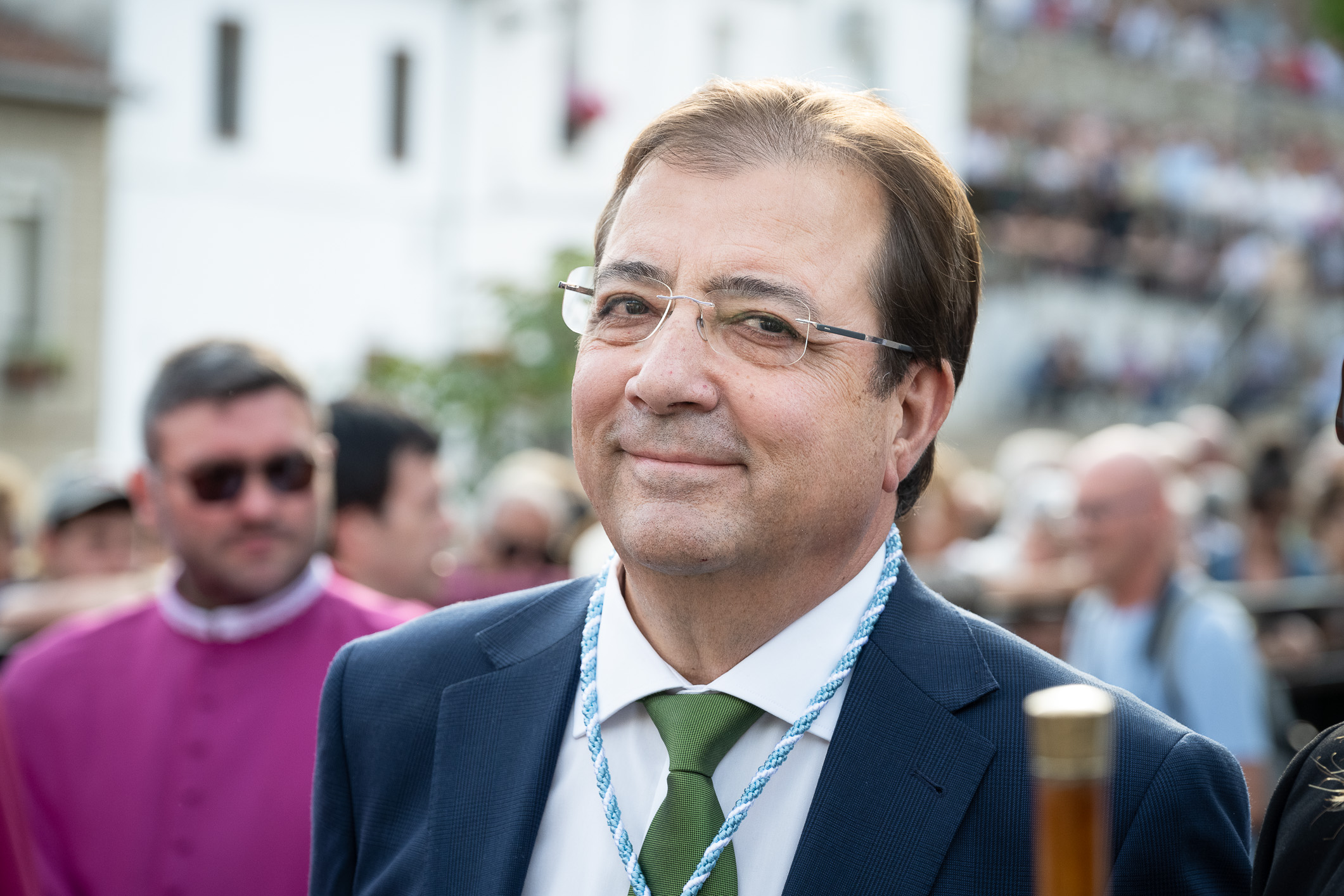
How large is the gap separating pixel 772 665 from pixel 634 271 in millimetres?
628

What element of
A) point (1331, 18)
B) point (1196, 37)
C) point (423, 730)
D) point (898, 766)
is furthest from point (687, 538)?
point (1331, 18)

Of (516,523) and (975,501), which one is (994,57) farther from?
(516,523)

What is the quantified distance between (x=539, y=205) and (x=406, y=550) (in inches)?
897

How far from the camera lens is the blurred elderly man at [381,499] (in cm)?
484

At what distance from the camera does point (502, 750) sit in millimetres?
2273

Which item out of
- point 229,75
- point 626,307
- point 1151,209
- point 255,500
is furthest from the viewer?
point 229,75

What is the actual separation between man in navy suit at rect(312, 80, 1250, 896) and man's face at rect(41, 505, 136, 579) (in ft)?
14.7

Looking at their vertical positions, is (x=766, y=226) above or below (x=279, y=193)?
below

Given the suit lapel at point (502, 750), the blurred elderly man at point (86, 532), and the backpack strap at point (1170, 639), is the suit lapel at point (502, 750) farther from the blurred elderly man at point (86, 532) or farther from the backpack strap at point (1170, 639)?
the blurred elderly man at point (86, 532)

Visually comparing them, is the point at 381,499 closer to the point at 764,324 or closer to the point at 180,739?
the point at 180,739

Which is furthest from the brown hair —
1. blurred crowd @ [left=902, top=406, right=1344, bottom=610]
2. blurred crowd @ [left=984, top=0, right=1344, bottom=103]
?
blurred crowd @ [left=984, top=0, right=1344, bottom=103]

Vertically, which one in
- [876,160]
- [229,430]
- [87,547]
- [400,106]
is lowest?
[87,547]

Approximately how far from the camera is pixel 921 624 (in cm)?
229

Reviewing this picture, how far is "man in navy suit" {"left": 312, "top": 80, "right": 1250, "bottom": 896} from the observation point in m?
2.05
